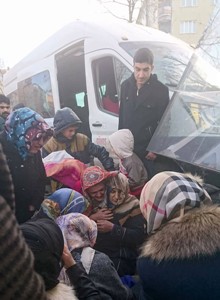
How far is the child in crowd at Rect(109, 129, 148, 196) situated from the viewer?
367 centimetres

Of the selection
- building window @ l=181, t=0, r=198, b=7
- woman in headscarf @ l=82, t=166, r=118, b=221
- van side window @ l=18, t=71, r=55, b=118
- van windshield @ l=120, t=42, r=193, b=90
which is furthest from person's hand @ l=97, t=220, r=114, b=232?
building window @ l=181, t=0, r=198, b=7

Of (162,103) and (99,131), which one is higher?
(162,103)

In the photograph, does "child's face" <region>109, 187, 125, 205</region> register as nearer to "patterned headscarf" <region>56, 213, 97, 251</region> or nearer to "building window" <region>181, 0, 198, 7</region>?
"patterned headscarf" <region>56, 213, 97, 251</region>

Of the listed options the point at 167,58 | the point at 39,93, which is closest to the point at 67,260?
the point at 167,58

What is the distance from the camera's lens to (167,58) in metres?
5.43

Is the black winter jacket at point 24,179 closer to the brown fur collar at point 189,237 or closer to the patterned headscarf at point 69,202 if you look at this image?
the patterned headscarf at point 69,202

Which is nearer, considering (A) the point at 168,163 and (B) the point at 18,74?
(A) the point at 168,163

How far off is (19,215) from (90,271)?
884mm

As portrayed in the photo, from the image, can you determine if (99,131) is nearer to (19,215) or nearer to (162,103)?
(162,103)

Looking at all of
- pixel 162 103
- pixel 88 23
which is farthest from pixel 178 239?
pixel 88 23

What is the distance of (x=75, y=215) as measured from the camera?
7.63 ft

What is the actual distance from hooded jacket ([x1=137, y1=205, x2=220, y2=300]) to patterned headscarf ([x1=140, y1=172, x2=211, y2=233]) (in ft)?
0.29

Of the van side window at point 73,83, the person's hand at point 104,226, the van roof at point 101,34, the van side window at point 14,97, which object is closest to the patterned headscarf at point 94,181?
the person's hand at point 104,226

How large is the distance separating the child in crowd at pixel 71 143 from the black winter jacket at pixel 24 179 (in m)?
1.10
